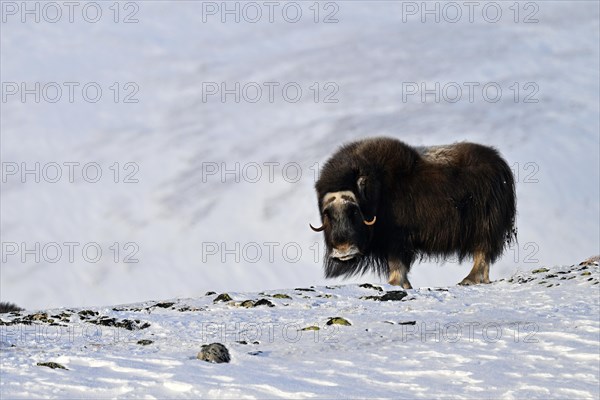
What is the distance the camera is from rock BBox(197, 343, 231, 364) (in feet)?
20.6

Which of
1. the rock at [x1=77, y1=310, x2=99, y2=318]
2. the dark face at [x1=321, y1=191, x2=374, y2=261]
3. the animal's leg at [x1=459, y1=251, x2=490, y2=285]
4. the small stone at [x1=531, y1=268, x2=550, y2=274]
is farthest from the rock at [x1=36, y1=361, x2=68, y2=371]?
the small stone at [x1=531, y1=268, x2=550, y2=274]

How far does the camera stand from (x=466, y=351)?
665 centimetres

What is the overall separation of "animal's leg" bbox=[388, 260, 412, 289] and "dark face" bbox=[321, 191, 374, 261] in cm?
42

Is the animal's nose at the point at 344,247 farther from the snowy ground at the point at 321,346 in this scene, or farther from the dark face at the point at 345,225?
the snowy ground at the point at 321,346

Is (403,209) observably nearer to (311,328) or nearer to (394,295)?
(394,295)

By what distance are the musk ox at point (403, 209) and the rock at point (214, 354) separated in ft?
18.5

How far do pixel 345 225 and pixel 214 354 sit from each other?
5.75 m

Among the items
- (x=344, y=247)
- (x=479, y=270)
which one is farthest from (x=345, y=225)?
(x=479, y=270)

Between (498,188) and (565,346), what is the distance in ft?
19.5

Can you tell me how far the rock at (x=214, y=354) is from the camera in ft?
20.6

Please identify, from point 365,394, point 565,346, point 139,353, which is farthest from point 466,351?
point 139,353

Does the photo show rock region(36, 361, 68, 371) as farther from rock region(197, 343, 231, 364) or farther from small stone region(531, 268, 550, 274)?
small stone region(531, 268, 550, 274)

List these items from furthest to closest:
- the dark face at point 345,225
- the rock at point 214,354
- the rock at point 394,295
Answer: the dark face at point 345,225, the rock at point 394,295, the rock at point 214,354

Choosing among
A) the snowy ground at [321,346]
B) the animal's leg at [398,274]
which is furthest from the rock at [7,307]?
the animal's leg at [398,274]
